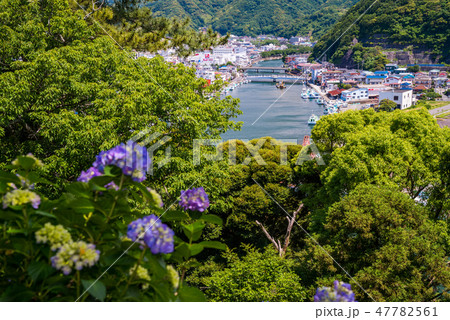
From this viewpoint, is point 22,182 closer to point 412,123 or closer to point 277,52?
point 412,123

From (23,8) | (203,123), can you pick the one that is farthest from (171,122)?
(23,8)

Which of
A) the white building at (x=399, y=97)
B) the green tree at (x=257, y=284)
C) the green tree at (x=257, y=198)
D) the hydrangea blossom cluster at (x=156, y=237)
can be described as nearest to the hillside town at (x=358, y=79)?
the white building at (x=399, y=97)

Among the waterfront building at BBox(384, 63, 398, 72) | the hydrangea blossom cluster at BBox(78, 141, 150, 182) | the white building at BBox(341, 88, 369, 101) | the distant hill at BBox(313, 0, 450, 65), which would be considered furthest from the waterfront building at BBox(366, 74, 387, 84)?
the hydrangea blossom cluster at BBox(78, 141, 150, 182)

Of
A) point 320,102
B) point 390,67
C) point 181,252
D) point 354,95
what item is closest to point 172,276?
point 181,252

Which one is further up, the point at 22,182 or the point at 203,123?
the point at 22,182

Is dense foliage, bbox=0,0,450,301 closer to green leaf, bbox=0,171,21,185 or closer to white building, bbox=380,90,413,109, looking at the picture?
green leaf, bbox=0,171,21,185

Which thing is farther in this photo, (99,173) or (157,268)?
(99,173)
